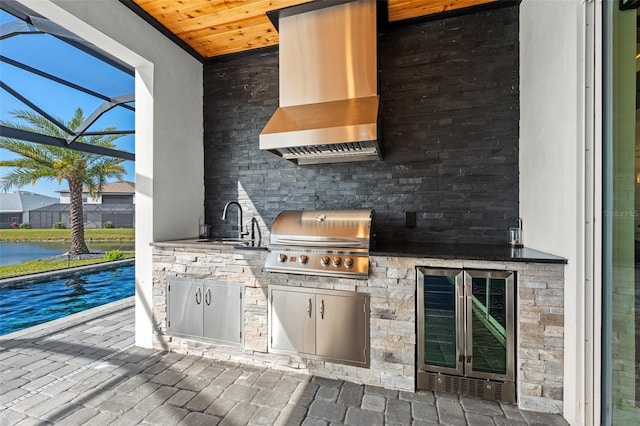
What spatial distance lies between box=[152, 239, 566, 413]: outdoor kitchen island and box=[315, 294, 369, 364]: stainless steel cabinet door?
5 centimetres

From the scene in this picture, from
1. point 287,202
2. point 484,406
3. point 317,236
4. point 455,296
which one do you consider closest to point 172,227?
point 287,202

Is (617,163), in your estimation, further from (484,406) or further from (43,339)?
(43,339)

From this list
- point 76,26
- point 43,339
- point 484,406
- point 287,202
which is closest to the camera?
point 484,406

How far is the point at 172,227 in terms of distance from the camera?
9.71ft

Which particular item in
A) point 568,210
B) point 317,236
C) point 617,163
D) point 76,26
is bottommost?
point 317,236

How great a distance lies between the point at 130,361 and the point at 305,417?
175 cm

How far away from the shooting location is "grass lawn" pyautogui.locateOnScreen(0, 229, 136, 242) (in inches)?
199

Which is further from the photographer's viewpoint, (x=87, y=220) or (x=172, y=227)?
(x=87, y=220)

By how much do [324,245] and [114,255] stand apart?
6971 millimetres

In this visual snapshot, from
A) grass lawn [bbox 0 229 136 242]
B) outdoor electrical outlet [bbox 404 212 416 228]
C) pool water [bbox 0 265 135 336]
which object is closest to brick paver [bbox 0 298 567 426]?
outdoor electrical outlet [bbox 404 212 416 228]

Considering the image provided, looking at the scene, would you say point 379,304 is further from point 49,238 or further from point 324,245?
point 49,238

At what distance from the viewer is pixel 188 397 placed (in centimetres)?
194

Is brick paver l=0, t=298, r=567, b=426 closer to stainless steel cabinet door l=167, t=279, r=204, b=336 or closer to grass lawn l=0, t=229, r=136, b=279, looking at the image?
stainless steel cabinet door l=167, t=279, r=204, b=336

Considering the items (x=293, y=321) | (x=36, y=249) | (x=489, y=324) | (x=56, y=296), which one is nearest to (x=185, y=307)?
(x=293, y=321)
